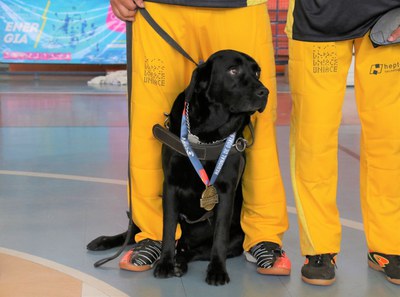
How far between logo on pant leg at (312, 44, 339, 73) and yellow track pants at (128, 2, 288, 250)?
28cm

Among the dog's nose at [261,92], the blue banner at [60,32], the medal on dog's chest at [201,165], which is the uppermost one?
the blue banner at [60,32]

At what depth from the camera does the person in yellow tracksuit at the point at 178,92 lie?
2.34 m

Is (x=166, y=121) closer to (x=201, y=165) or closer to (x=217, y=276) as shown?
(x=201, y=165)

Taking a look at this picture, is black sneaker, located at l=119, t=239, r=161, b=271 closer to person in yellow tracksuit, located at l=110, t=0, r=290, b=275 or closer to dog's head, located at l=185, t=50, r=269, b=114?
person in yellow tracksuit, located at l=110, t=0, r=290, b=275

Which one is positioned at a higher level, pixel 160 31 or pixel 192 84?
pixel 160 31

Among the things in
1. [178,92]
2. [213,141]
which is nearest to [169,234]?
[213,141]

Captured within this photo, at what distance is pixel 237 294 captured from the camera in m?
2.24

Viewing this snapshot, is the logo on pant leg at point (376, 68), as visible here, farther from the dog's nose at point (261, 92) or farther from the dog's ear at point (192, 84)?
the dog's ear at point (192, 84)

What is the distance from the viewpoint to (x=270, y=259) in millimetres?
2412

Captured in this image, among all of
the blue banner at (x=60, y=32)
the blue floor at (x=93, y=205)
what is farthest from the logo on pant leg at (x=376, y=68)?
the blue banner at (x=60, y=32)

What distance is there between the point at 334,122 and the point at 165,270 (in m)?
0.82

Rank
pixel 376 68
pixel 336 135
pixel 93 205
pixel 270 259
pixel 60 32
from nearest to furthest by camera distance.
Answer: pixel 376 68, pixel 336 135, pixel 270 259, pixel 93 205, pixel 60 32

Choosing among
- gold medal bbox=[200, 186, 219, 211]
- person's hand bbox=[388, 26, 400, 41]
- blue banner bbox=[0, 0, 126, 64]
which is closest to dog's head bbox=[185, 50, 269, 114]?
gold medal bbox=[200, 186, 219, 211]

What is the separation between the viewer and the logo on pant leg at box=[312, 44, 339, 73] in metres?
2.18
